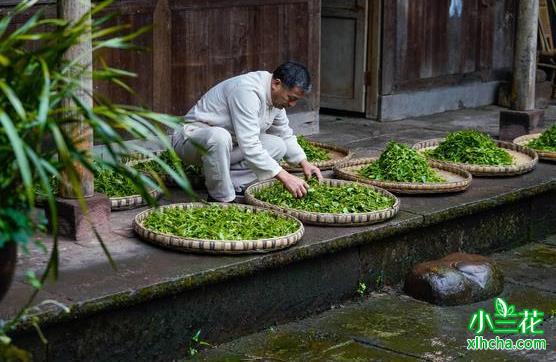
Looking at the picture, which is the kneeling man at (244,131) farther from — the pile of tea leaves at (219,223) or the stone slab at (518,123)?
the stone slab at (518,123)

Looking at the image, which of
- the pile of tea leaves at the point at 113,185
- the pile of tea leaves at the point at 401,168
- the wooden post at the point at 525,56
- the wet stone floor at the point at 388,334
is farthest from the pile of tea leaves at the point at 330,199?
the wooden post at the point at 525,56

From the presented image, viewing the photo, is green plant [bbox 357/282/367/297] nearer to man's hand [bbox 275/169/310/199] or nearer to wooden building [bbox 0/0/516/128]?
man's hand [bbox 275/169/310/199]

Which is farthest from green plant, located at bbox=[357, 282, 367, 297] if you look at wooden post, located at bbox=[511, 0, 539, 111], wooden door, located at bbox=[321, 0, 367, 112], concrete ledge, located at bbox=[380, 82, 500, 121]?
wooden door, located at bbox=[321, 0, 367, 112]

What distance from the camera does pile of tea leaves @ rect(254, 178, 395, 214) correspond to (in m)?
6.52

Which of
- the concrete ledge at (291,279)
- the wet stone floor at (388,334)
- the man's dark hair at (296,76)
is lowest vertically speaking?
the wet stone floor at (388,334)

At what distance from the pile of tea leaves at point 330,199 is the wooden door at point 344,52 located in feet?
13.5

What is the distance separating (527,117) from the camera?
955 cm

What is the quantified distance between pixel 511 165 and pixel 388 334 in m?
2.43

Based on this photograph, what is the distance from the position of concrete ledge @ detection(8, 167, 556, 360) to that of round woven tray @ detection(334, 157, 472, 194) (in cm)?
7

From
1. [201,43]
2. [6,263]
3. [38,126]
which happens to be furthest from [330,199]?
[38,126]

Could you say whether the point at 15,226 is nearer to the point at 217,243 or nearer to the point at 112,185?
the point at 217,243

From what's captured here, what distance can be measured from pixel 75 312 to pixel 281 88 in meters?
2.23

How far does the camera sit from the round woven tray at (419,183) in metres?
7.13

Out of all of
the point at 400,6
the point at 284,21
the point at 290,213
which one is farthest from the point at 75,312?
the point at 400,6
